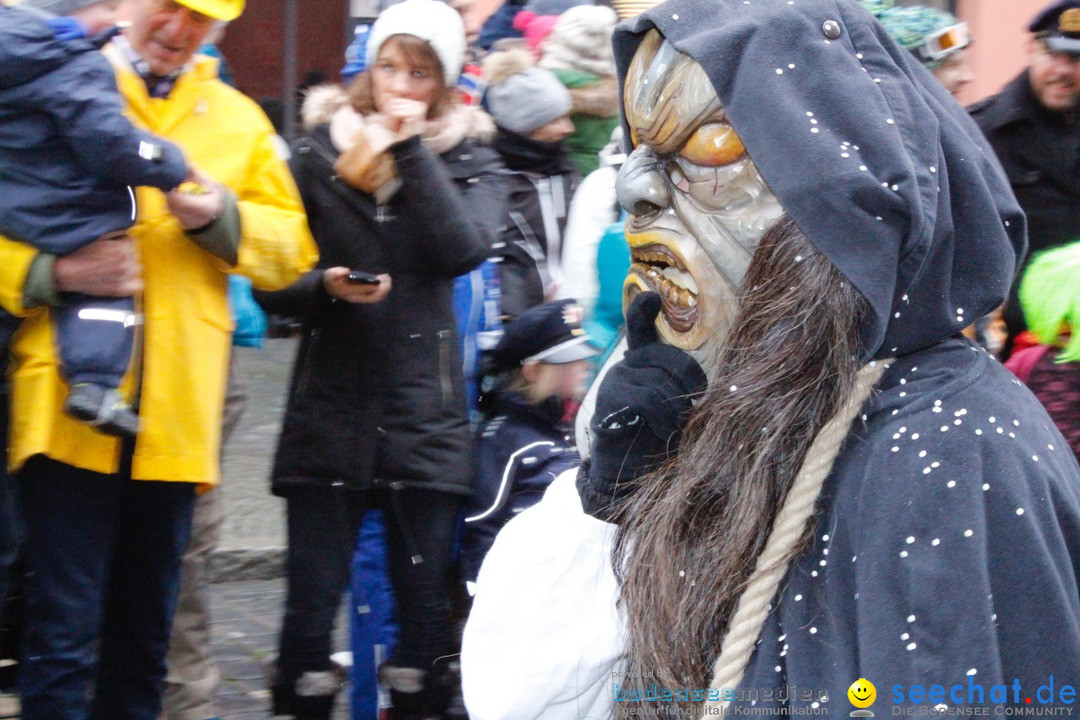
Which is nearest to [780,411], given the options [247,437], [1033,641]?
[1033,641]

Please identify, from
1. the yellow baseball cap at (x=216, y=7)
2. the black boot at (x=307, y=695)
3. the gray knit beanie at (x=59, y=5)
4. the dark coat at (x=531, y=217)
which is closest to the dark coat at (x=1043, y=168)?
the dark coat at (x=531, y=217)

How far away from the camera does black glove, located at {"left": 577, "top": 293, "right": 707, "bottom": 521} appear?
1458 millimetres

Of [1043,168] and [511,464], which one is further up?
[1043,168]

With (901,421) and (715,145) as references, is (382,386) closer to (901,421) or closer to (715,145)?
(715,145)

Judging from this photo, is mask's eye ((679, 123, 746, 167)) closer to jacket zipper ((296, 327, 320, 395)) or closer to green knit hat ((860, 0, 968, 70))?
jacket zipper ((296, 327, 320, 395))

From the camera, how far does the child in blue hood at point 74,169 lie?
2.84 meters

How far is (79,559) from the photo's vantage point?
307cm

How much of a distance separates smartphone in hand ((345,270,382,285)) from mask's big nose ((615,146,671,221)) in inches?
75.1

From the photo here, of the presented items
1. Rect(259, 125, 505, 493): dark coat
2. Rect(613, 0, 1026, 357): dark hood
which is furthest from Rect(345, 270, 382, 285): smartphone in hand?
Rect(613, 0, 1026, 357): dark hood

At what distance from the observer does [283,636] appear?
3.52 meters

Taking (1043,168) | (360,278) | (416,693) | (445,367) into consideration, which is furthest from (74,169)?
(1043,168)

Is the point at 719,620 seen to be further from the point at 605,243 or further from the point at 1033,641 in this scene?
the point at 605,243

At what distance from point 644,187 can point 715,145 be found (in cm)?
11

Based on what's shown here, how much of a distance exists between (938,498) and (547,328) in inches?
96.9
